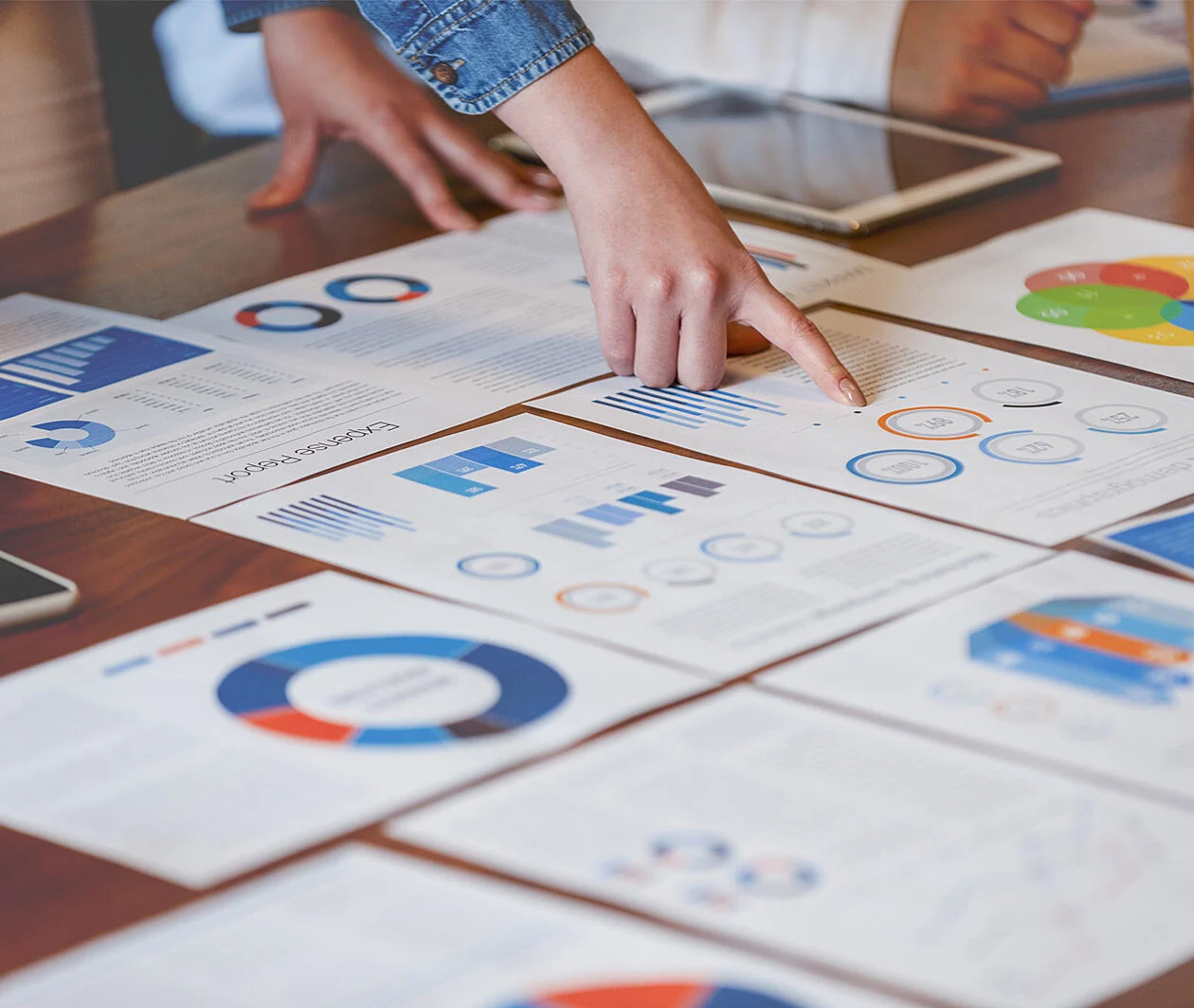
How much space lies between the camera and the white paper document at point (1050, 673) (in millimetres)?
602

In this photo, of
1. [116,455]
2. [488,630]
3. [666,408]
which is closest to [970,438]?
[666,408]

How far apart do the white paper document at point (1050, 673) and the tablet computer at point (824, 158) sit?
0.56m

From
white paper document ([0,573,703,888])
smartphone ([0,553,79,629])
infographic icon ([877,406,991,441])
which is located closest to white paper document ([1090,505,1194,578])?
infographic icon ([877,406,991,441])

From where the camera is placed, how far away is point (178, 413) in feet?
3.08

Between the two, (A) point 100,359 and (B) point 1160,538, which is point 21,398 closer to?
(A) point 100,359

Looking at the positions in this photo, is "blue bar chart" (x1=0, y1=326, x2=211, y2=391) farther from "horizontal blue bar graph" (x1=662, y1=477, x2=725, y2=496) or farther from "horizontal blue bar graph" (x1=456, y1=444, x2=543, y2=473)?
"horizontal blue bar graph" (x1=662, y1=477, x2=725, y2=496)

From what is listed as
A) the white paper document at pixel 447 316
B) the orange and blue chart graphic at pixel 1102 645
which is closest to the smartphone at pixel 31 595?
the white paper document at pixel 447 316

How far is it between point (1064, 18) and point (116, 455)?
100 centimetres

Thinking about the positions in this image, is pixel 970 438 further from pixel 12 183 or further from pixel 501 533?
pixel 12 183

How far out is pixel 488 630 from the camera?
2.25 feet

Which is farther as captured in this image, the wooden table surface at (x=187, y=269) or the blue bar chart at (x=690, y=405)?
the blue bar chart at (x=690, y=405)

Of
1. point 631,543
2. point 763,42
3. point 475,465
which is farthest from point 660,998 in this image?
point 763,42

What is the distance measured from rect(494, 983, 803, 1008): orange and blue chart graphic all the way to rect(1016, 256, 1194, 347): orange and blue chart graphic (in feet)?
2.15

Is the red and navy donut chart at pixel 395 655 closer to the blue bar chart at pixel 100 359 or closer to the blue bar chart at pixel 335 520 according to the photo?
the blue bar chart at pixel 335 520
